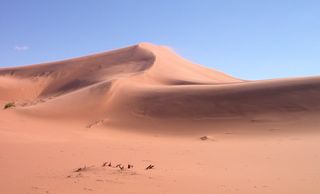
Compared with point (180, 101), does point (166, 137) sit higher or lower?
lower

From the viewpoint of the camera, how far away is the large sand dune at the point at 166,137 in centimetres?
613

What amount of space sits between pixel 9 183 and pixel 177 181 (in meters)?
2.45

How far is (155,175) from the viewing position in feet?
21.5

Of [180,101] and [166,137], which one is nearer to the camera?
[166,137]

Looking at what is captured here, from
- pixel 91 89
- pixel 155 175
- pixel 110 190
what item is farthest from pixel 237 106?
pixel 110 190

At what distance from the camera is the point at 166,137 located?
1453 centimetres

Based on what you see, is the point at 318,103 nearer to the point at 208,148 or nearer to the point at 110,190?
the point at 208,148

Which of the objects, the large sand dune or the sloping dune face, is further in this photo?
the sloping dune face

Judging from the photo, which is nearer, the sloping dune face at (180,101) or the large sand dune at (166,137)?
the large sand dune at (166,137)

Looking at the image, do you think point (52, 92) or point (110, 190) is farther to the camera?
point (52, 92)

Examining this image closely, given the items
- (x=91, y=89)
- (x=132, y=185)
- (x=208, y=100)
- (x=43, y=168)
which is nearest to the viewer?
(x=132, y=185)

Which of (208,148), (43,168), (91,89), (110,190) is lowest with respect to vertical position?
(110,190)

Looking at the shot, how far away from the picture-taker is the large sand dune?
6.13 m

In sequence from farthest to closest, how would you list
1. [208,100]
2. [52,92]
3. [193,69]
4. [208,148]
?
[193,69]
[52,92]
[208,100]
[208,148]
